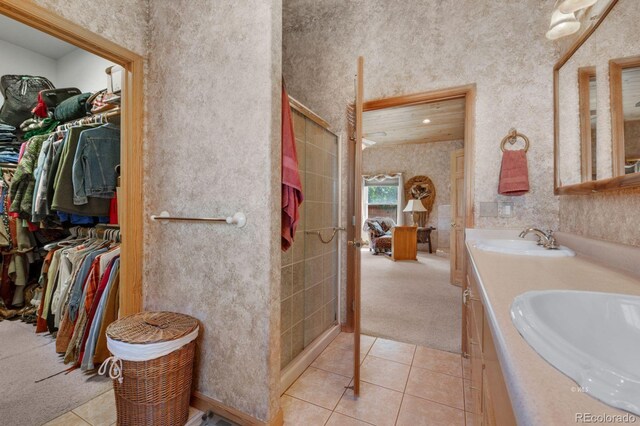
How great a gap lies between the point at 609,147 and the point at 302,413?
1979 millimetres

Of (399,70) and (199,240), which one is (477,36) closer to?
(399,70)

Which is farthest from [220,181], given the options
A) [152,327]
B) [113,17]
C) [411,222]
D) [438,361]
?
[411,222]

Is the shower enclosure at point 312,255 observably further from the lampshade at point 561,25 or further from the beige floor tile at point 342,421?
the lampshade at point 561,25

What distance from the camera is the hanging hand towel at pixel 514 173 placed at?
6.17ft

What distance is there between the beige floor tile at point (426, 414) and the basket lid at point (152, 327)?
1214 mm

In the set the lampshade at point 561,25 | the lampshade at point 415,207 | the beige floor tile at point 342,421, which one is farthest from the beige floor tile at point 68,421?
the lampshade at point 415,207

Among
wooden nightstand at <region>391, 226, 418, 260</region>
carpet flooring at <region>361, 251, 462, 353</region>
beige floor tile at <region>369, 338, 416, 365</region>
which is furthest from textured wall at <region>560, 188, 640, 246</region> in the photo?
wooden nightstand at <region>391, 226, 418, 260</region>

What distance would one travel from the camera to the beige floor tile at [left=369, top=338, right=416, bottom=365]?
2.08 meters

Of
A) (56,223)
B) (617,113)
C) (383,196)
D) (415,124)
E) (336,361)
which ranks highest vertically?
(415,124)

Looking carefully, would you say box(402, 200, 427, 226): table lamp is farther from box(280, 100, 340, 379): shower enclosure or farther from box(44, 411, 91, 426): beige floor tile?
box(44, 411, 91, 426): beige floor tile

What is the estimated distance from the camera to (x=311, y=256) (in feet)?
7.07

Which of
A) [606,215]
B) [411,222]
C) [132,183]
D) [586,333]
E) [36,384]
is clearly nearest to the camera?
[586,333]

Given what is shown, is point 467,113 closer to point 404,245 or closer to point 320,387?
point 320,387

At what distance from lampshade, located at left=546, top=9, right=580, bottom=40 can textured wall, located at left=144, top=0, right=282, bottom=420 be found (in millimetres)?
1699
